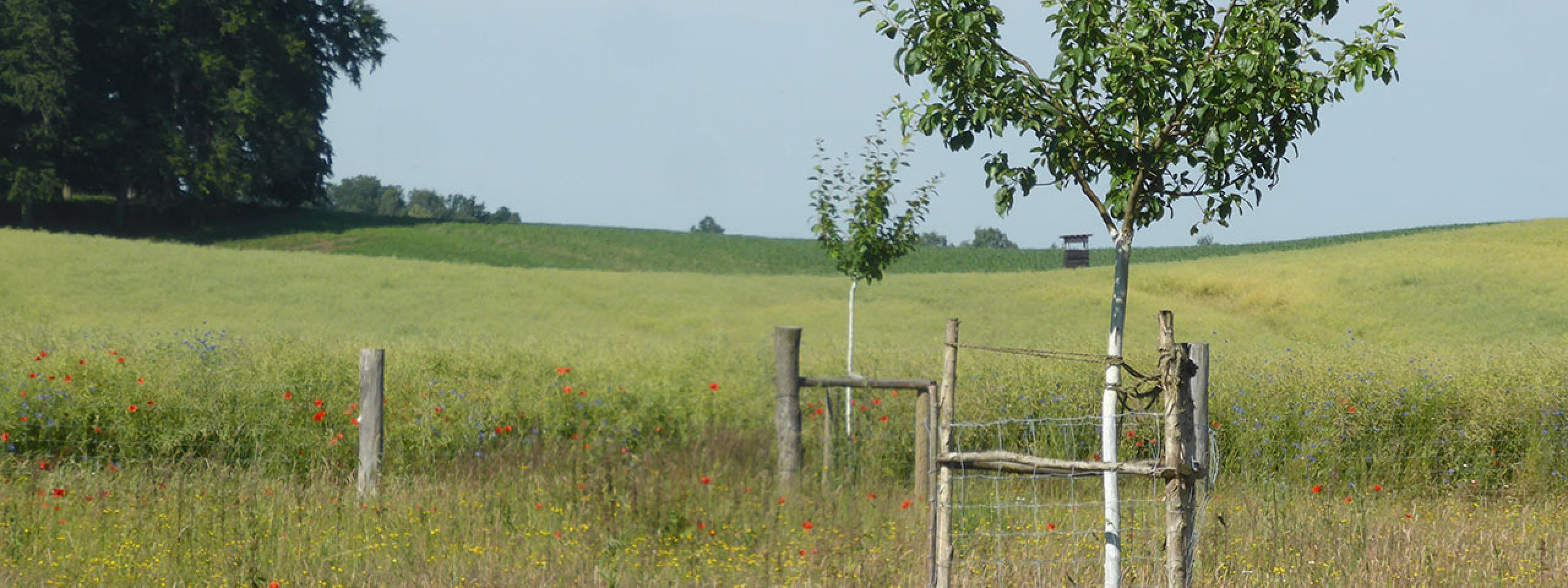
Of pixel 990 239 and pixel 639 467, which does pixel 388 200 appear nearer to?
pixel 990 239

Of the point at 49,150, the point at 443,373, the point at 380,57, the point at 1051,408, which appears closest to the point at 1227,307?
the point at 1051,408

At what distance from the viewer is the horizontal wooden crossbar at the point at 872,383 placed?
31.1ft

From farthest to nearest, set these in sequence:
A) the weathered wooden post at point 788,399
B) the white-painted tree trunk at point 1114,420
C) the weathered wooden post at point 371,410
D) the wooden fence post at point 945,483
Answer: the weathered wooden post at point 788,399
the weathered wooden post at point 371,410
the wooden fence post at point 945,483
the white-painted tree trunk at point 1114,420

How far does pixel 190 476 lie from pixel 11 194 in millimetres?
38881

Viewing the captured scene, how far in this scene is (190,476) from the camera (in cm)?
909

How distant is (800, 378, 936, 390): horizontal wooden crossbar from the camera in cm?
948

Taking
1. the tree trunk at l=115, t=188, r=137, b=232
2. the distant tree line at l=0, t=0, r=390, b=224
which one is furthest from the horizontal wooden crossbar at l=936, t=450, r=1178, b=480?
the tree trunk at l=115, t=188, r=137, b=232

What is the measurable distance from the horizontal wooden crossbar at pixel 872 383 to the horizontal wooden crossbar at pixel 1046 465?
3646 mm

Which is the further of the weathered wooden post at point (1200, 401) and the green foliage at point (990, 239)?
the green foliage at point (990, 239)

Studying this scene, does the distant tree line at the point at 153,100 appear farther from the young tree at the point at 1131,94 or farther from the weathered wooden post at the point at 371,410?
the young tree at the point at 1131,94

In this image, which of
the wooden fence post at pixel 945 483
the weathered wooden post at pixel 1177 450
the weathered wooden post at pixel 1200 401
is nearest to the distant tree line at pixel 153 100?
the weathered wooden post at pixel 1200 401

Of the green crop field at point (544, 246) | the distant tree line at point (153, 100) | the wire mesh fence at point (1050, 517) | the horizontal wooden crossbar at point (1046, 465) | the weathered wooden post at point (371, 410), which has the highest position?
the distant tree line at point (153, 100)

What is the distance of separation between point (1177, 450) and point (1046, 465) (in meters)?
0.55

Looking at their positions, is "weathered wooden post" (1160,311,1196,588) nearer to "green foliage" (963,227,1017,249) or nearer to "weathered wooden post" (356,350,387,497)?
"weathered wooden post" (356,350,387,497)
